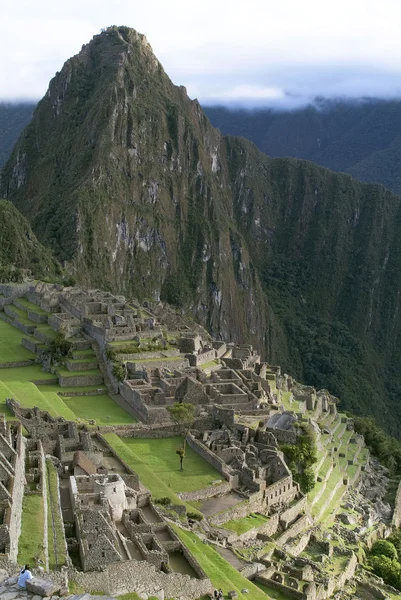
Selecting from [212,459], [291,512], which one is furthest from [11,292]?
[291,512]

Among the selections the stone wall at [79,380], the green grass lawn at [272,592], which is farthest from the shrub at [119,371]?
the green grass lawn at [272,592]

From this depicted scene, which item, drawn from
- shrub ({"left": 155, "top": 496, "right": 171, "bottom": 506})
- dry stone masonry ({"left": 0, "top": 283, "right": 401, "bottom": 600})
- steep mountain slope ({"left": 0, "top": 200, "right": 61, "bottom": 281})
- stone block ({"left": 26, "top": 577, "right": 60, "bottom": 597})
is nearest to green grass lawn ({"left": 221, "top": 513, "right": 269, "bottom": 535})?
dry stone masonry ({"left": 0, "top": 283, "right": 401, "bottom": 600})

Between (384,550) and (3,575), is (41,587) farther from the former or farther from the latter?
(384,550)

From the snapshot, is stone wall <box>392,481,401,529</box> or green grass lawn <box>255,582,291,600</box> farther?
stone wall <box>392,481,401,529</box>

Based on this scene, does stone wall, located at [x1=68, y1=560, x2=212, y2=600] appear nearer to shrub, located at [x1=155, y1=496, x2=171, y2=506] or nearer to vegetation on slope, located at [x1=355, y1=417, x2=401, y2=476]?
shrub, located at [x1=155, y1=496, x2=171, y2=506]

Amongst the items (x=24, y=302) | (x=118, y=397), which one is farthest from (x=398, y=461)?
(x=24, y=302)

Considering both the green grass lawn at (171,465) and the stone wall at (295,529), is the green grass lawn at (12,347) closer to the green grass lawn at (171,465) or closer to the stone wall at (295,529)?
the green grass lawn at (171,465)
